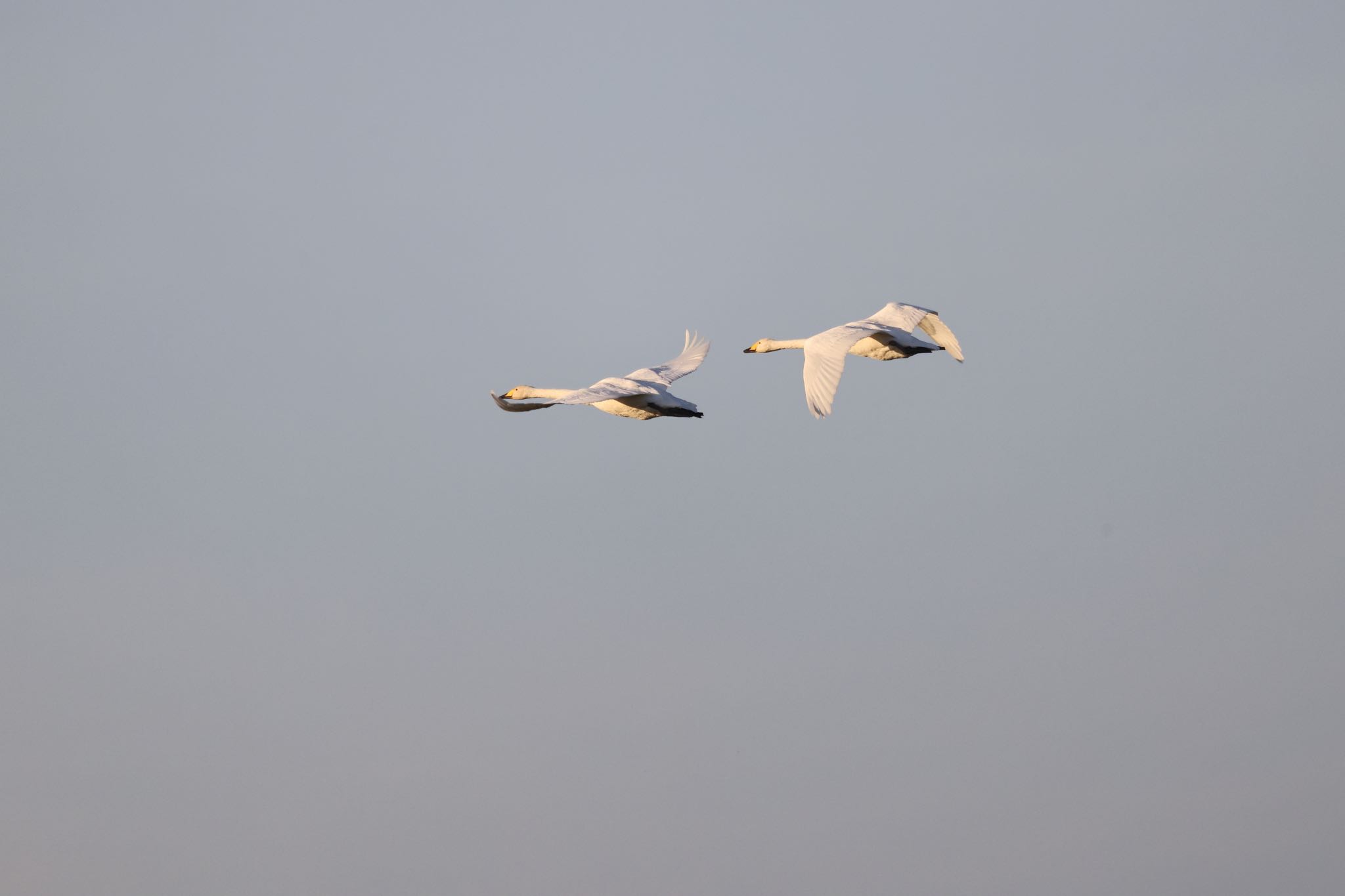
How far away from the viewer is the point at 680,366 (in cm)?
5538

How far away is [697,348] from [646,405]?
16.1ft

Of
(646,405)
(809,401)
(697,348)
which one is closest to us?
(809,401)

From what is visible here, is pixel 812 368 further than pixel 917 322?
No

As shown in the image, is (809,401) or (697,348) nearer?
(809,401)

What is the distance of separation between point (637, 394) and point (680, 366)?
4.20 meters

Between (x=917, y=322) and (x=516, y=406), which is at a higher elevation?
(x=917, y=322)

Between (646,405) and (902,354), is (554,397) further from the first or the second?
(902,354)

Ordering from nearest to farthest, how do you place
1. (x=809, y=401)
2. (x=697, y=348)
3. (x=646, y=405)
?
(x=809, y=401) → (x=646, y=405) → (x=697, y=348)

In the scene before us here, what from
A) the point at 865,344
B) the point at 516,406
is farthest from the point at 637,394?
the point at 865,344

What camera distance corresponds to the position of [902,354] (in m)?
57.8

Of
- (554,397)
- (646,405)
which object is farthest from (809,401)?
(554,397)

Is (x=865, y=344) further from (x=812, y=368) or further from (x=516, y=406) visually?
(x=516, y=406)

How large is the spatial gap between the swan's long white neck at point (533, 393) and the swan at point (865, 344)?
7.13 m

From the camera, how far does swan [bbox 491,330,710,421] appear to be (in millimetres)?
49688
